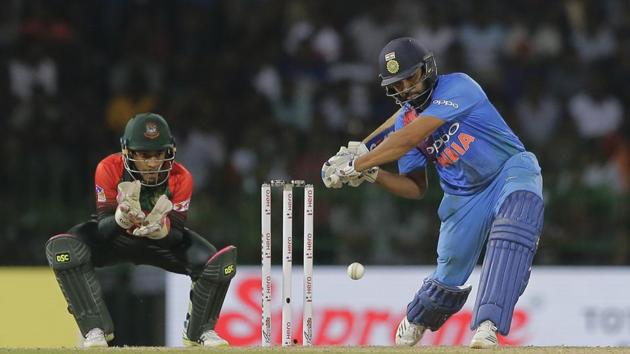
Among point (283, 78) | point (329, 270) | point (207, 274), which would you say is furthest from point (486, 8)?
point (207, 274)

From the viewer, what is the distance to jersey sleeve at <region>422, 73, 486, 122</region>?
7.40 metres

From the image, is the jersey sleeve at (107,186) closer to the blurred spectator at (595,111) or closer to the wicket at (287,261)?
the wicket at (287,261)

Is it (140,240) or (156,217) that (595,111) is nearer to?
(140,240)

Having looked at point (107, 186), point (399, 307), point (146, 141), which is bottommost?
point (399, 307)

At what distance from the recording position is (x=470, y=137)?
760 centimetres

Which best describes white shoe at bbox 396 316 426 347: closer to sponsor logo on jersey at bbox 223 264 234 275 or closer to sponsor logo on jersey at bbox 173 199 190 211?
sponsor logo on jersey at bbox 223 264 234 275

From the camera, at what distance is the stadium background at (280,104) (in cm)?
1220

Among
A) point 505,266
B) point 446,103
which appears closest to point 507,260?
point 505,266

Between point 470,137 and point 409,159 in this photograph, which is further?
point 409,159

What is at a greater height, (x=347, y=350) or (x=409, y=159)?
(x=409, y=159)

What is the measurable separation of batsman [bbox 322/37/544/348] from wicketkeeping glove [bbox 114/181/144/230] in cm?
104

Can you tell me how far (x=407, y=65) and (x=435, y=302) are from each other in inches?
55.8

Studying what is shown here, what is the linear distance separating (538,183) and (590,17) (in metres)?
7.59

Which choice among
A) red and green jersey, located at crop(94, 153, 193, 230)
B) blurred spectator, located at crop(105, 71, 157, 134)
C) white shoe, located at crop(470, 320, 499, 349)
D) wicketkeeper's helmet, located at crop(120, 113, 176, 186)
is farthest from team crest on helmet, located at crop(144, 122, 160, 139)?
blurred spectator, located at crop(105, 71, 157, 134)
